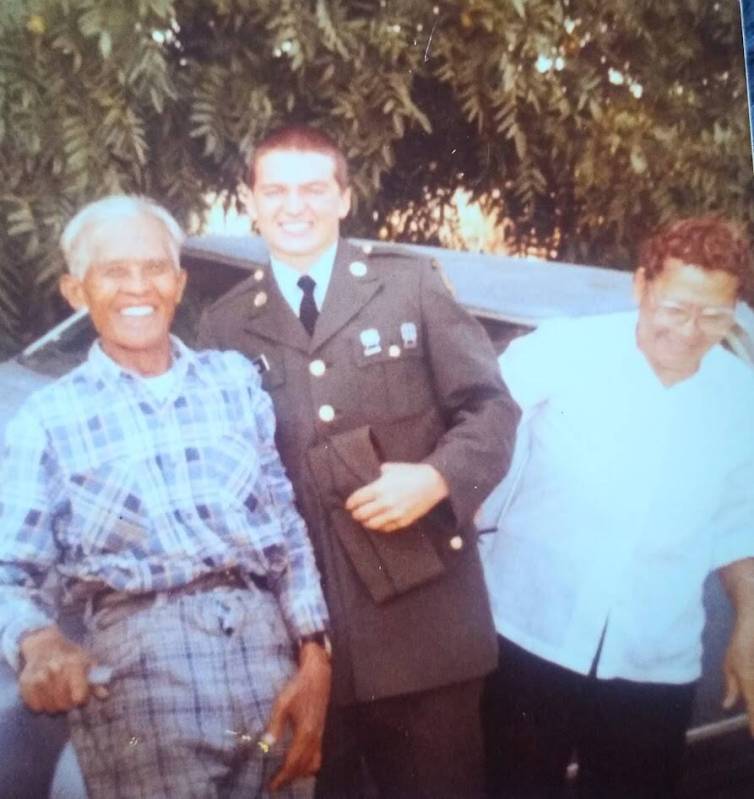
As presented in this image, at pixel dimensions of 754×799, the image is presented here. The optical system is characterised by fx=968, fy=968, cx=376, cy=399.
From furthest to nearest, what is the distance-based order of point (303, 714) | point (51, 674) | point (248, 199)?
1. point (248, 199)
2. point (303, 714)
3. point (51, 674)

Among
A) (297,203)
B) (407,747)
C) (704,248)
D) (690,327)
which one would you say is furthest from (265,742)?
(704,248)

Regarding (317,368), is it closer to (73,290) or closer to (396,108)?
(73,290)

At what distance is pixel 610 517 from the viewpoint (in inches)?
57.7

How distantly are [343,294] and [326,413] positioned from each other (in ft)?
0.55

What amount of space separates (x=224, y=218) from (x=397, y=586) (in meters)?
0.59

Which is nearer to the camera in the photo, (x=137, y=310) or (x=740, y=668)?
(x=137, y=310)

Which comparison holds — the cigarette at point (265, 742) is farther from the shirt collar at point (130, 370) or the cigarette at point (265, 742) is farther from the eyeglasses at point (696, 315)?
the eyeglasses at point (696, 315)

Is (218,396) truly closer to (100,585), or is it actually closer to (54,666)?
(100,585)

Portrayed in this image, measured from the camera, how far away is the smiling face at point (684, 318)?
1.46 meters

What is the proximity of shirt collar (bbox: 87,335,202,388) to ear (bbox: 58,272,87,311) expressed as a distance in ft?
0.19

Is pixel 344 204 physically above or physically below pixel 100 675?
above

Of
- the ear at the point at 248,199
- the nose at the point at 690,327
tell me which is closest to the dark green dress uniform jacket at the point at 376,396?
the ear at the point at 248,199

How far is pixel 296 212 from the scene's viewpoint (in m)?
1.33

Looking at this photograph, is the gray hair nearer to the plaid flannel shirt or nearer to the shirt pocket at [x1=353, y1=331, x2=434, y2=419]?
the plaid flannel shirt
